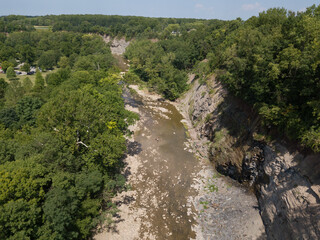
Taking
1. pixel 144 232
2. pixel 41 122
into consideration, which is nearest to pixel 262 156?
pixel 144 232

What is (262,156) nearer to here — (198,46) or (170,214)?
(170,214)

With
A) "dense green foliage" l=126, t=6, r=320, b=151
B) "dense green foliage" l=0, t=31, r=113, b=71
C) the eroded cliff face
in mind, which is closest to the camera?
the eroded cliff face

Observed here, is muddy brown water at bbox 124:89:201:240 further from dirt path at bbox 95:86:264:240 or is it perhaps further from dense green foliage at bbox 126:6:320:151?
dense green foliage at bbox 126:6:320:151

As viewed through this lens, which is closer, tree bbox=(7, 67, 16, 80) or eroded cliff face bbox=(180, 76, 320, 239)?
eroded cliff face bbox=(180, 76, 320, 239)

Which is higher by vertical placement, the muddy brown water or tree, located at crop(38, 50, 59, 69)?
tree, located at crop(38, 50, 59, 69)

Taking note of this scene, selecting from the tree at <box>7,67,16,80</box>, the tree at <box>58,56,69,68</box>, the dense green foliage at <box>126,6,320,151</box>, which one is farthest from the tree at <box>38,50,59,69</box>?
the dense green foliage at <box>126,6,320,151</box>

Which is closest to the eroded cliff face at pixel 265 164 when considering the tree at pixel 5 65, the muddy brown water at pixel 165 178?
the muddy brown water at pixel 165 178

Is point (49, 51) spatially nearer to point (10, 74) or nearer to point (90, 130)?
point (10, 74)

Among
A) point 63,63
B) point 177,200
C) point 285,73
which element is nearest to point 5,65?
point 63,63

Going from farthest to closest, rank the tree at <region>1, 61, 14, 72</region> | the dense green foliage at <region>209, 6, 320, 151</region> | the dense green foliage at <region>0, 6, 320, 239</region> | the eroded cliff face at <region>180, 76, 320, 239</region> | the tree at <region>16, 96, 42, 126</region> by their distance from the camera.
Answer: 1. the tree at <region>1, 61, 14, 72</region>
2. the tree at <region>16, 96, 42, 126</region>
3. the dense green foliage at <region>209, 6, 320, 151</region>
4. the eroded cliff face at <region>180, 76, 320, 239</region>
5. the dense green foliage at <region>0, 6, 320, 239</region>
